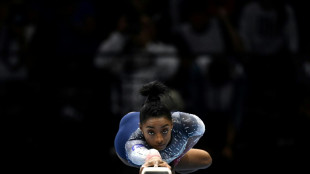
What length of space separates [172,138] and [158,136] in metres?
0.19

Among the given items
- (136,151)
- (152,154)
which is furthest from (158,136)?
(152,154)

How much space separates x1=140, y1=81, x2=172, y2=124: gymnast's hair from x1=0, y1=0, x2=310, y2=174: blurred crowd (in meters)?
1.95

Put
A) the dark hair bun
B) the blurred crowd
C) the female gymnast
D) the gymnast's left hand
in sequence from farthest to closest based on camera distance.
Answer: the blurred crowd → the dark hair bun → the female gymnast → the gymnast's left hand

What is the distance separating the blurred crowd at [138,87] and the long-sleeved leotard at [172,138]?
1.70 metres

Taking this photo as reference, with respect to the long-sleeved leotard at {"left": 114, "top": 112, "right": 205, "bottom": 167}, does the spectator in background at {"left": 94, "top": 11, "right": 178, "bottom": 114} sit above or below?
above

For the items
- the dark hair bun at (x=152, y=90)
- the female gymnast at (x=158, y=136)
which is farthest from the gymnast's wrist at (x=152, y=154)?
the dark hair bun at (x=152, y=90)

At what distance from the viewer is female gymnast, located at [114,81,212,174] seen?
9.45 feet

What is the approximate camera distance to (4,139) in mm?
5270

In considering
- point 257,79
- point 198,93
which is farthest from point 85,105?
point 257,79

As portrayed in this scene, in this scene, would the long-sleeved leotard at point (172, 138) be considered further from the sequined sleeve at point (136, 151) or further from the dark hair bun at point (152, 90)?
the dark hair bun at point (152, 90)

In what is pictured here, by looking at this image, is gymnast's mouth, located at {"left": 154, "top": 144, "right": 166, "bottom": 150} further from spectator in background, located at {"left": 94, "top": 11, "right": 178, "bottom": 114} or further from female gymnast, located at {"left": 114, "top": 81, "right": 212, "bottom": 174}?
spectator in background, located at {"left": 94, "top": 11, "right": 178, "bottom": 114}

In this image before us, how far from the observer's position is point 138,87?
5141mm

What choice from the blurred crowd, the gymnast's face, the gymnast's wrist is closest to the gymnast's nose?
the gymnast's face

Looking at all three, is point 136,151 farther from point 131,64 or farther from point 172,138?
point 131,64
